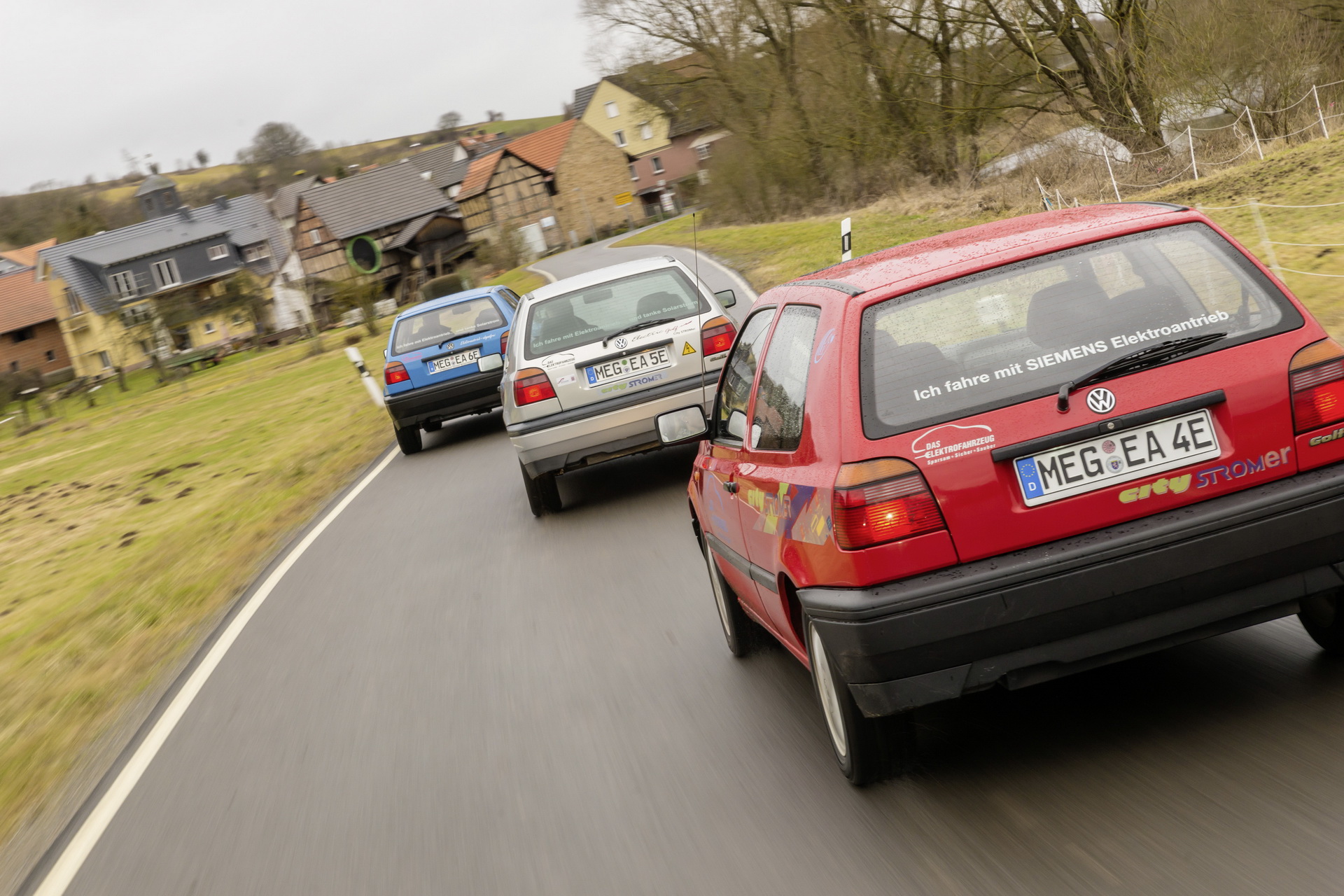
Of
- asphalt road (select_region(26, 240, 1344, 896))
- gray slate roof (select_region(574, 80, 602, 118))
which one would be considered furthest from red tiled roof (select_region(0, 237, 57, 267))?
asphalt road (select_region(26, 240, 1344, 896))

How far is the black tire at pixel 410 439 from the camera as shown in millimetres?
15305

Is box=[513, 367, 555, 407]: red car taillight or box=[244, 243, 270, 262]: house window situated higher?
box=[244, 243, 270, 262]: house window

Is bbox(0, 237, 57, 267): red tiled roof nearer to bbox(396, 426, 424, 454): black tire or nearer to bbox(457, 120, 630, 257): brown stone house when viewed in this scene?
bbox(457, 120, 630, 257): brown stone house

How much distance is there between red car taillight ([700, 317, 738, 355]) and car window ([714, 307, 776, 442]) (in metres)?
3.97

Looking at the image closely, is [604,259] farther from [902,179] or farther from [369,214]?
[369,214]

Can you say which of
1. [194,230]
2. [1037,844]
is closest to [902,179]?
[1037,844]

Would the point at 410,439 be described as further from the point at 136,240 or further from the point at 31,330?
the point at 31,330

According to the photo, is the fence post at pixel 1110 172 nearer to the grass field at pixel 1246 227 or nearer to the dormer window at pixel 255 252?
the grass field at pixel 1246 227

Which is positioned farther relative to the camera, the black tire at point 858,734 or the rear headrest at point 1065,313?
the black tire at point 858,734

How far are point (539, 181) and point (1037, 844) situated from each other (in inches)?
4071

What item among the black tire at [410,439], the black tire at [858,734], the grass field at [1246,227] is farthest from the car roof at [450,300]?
the black tire at [858,734]

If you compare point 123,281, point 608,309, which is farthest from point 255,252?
point 608,309

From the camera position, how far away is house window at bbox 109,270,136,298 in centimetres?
9375

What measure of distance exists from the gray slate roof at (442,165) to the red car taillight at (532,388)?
100.0m
